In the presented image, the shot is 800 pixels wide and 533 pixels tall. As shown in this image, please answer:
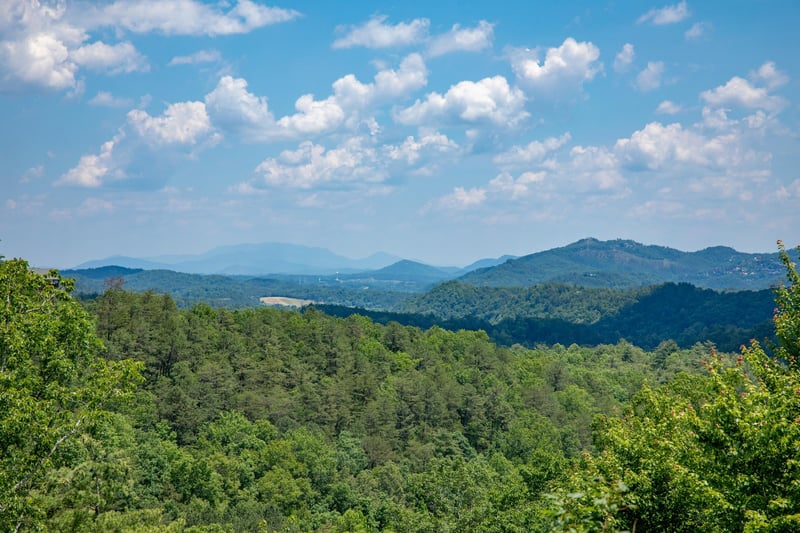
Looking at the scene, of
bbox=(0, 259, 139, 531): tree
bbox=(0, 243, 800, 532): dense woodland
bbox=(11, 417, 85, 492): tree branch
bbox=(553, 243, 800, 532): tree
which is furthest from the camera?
bbox=(11, 417, 85, 492): tree branch

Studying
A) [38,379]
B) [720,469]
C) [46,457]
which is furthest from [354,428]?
[720,469]

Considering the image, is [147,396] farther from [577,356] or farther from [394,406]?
[577,356]

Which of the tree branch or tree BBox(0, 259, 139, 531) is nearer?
tree BBox(0, 259, 139, 531)

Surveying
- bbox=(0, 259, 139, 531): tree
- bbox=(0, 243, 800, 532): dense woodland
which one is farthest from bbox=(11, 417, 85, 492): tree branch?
bbox=(0, 243, 800, 532): dense woodland

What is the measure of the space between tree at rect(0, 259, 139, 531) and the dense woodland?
0.07m

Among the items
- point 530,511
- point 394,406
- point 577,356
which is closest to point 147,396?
point 394,406

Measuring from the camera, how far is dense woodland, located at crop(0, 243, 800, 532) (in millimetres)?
13750

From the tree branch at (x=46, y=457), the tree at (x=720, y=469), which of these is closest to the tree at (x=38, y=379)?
the tree branch at (x=46, y=457)

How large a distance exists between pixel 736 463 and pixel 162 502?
42664 mm

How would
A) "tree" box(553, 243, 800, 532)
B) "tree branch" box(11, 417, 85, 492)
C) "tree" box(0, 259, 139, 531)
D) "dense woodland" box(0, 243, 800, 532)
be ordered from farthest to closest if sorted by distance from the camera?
1. "tree branch" box(11, 417, 85, 492)
2. "tree" box(0, 259, 139, 531)
3. "dense woodland" box(0, 243, 800, 532)
4. "tree" box(553, 243, 800, 532)

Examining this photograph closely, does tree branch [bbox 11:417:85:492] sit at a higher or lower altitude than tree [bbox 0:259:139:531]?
lower

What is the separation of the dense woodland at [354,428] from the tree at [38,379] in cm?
7

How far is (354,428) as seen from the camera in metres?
70.3

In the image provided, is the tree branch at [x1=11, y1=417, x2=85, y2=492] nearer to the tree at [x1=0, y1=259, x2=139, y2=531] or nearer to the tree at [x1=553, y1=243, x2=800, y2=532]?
the tree at [x1=0, y1=259, x2=139, y2=531]
